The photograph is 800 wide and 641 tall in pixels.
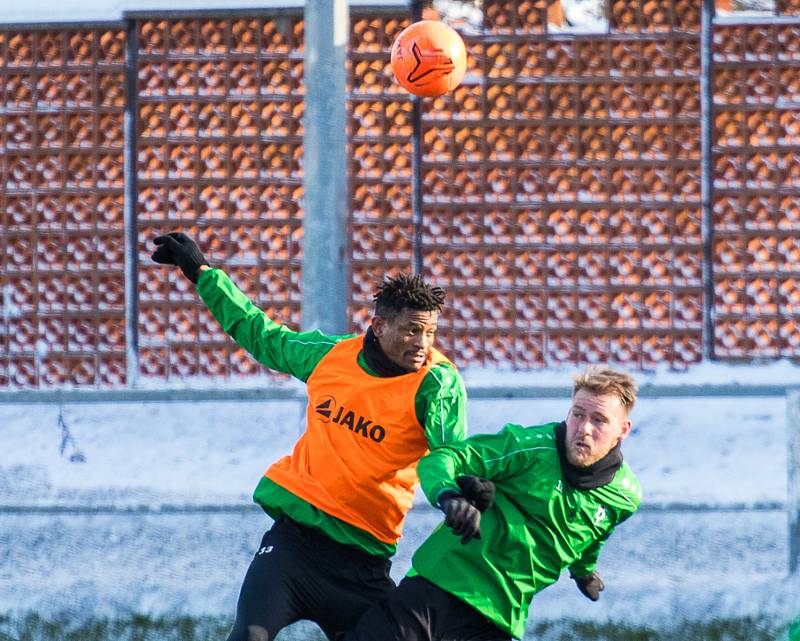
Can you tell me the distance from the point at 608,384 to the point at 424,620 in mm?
969

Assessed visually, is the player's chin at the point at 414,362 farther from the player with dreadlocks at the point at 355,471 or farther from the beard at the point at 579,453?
the beard at the point at 579,453

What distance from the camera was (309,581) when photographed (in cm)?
534

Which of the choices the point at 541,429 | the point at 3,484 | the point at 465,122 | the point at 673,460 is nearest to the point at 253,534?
the point at 3,484

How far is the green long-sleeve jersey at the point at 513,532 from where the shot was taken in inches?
198

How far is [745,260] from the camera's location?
10055 millimetres

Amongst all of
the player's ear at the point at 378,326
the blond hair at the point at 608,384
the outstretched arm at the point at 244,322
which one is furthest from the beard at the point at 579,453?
the outstretched arm at the point at 244,322

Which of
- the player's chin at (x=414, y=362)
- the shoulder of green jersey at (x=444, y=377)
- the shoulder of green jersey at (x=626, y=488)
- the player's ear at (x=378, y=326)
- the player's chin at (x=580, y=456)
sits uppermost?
the player's ear at (x=378, y=326)

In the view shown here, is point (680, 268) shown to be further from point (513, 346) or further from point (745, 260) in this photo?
point (513, 346)

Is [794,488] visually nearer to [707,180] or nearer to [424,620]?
[424,620]

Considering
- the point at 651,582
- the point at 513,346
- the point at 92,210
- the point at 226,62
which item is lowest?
the point at 651,582

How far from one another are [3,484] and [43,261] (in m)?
2.72

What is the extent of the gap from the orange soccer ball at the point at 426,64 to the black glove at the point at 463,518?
326 cm

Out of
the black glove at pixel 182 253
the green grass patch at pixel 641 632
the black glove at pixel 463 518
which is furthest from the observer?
the green grass patch at pixel 641 632

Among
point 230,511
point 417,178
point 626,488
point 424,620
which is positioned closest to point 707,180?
point 417,178
